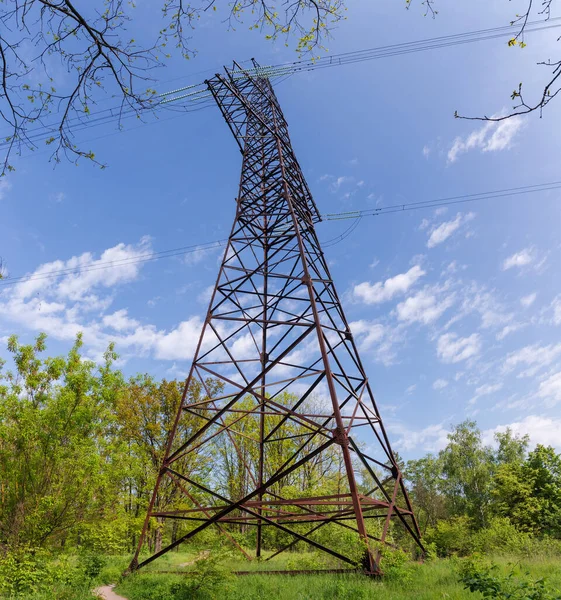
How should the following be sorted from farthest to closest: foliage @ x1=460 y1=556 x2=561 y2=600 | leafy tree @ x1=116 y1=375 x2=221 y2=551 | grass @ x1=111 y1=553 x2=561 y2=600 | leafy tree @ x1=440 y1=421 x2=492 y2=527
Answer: leafy tree @ x1=440 y1=421 x2=492 y2=527, leafy tree @ x1=116 y1=375 x2=221 y2=551, grass @ x1=111 y1=553 x2=561 y2=600, foliage @ x1=460 y1=556 x2=561 y2=600

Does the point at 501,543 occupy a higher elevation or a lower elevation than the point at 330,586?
lower

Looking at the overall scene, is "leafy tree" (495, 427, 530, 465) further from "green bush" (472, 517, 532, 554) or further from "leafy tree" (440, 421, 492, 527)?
"green bush" (472, 517, 532, 554)

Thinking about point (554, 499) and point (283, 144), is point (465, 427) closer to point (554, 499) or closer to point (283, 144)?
point (554, 499)

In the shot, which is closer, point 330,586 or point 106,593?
point 330,586

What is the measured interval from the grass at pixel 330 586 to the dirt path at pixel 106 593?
0.41ft

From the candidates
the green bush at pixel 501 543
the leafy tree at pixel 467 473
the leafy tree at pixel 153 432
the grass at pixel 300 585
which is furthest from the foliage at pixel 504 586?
the leafy tree at pixel 467 473

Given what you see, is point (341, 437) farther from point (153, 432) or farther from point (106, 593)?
point (153, 432)

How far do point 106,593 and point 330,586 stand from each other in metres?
4.17

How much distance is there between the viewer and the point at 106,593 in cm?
656

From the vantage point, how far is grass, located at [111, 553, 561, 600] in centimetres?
476

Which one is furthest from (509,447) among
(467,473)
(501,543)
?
(501,543)

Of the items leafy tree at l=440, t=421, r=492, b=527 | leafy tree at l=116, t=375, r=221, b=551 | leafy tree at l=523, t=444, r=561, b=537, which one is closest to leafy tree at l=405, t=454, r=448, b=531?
leafy tree at l=440, t=421, r=492, b=527

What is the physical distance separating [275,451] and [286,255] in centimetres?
1283

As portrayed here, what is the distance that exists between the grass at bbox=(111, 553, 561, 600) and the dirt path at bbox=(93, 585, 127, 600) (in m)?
0.13
